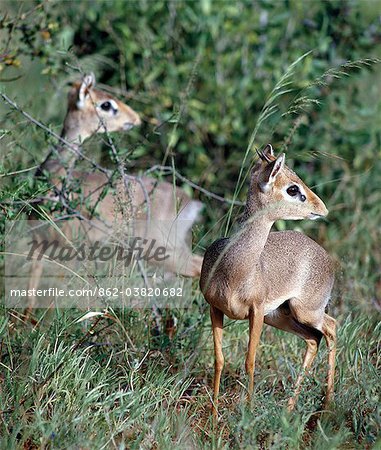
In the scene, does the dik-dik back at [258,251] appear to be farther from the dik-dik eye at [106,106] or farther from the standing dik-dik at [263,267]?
the dik-dik eye at [106,106]

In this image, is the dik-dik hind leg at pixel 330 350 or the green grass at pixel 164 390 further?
the dik-dik hind leg at pixel 330 350

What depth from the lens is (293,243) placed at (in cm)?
367

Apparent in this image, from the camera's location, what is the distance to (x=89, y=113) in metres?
5.40

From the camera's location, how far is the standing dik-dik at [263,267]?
3326 millimetres

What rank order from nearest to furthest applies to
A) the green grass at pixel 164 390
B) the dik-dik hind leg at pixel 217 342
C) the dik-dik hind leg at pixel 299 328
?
the green grass at pixel 164 390 < the dik-dik hind leg at pixel 217 342 < the dik-dik hind leg at pixel 299 328

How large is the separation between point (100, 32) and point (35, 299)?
103 inches

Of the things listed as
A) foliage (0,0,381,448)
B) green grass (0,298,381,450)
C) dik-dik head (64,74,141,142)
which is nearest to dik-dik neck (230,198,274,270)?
foliage (0,0,381,448)

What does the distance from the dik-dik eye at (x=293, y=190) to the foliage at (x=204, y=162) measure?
306mm

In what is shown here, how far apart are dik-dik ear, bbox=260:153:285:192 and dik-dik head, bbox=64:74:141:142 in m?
2.15

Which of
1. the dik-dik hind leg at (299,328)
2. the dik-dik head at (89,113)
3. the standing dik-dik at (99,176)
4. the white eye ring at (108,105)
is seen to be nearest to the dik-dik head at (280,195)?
the dik-dik hind leg at (299,328)

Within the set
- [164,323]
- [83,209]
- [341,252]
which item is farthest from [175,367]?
[341,252]

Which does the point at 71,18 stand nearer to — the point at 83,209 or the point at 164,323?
the point at 83,209

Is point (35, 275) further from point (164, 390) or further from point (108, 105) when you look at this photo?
point (164, 390)

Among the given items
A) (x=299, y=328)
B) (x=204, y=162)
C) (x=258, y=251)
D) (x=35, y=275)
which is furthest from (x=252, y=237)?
(x=204, y=162)
